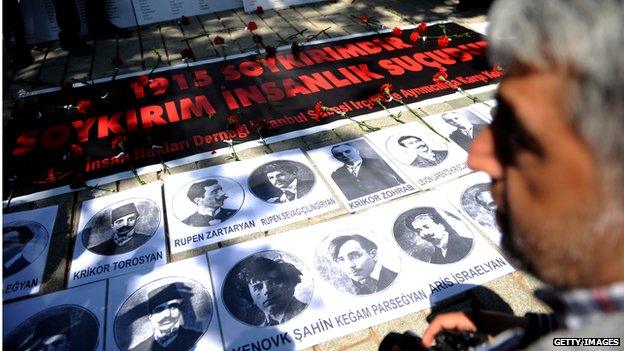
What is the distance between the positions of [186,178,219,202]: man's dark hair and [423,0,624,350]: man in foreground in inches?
84.4

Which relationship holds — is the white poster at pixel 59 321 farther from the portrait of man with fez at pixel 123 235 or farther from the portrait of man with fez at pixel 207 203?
the portrait of man with fez at pixel 207 203

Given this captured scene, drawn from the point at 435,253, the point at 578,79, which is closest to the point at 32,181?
the point at 435,253

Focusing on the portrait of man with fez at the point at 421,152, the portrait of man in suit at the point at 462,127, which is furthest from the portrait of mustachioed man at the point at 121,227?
the portrait of man in suit at the point at 462,127

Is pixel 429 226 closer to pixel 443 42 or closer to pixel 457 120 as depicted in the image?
pixel 457 120

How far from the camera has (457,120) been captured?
121 inches

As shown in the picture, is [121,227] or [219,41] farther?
[219,41]

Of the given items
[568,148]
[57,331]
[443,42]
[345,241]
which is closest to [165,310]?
[57,331]

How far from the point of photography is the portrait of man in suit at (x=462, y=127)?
287 cm

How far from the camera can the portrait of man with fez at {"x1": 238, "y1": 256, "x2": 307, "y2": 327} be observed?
73.0 inches

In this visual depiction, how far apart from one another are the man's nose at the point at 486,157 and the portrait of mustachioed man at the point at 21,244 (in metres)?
2.55

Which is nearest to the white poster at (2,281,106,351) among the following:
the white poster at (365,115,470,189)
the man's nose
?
the man's nose

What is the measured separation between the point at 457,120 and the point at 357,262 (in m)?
1.73

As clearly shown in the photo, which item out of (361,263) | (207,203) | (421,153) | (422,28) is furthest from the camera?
(422,28)

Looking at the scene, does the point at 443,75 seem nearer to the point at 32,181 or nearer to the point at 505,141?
the point at 505,141
